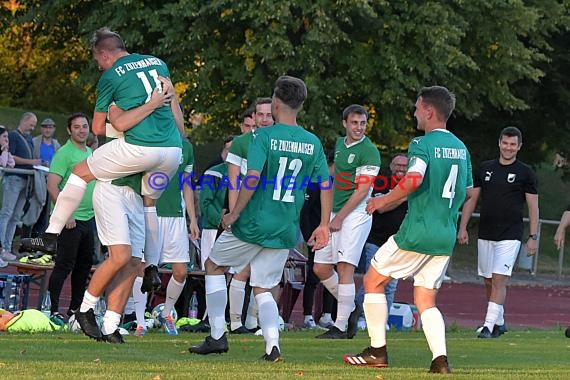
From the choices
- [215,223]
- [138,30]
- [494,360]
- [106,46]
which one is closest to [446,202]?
[494,360]

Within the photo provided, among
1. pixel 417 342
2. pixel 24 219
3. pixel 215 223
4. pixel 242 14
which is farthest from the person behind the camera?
pixel 242 14

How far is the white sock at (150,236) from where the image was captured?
1089cm

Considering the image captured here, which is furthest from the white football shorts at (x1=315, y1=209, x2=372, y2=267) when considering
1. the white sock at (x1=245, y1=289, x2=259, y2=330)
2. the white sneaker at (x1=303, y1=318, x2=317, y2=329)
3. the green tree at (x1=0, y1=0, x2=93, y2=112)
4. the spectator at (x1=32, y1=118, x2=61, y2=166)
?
the green tree at (x1=0, y1=0, x2=93, y2=112)

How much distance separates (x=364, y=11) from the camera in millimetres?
26859

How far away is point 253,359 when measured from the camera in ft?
33.3

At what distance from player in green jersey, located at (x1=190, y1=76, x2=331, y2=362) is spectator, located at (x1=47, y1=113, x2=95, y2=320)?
4.22m

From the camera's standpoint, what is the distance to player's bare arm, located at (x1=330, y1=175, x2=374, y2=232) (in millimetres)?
13305

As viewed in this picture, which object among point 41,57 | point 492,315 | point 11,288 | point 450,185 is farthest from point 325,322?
point 41,57

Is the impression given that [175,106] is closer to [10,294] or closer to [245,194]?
[245,194]

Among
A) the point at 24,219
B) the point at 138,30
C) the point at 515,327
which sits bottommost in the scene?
the point at 515,327

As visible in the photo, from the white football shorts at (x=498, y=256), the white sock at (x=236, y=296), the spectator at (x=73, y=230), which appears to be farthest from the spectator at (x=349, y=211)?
the spectator at (x=73, y=230)

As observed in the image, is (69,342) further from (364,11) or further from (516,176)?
(364,11)

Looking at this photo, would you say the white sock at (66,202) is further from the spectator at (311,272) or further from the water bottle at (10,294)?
the spectator at (311,272)

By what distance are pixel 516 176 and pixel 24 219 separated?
7.12 meters
